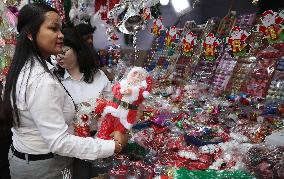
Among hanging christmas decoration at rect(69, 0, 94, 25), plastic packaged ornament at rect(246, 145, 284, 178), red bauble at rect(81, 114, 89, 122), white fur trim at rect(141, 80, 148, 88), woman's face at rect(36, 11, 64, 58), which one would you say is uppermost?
hanging christmas decoration at rect(69, 0, 94, 25)

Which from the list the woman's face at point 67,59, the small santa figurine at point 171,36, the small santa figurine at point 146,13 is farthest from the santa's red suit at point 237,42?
the woman's face at point 67,59

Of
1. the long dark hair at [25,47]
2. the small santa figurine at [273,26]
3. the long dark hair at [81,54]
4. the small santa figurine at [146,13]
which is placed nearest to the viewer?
the long dark hair at [25,47]

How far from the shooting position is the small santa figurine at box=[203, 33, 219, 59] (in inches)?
130

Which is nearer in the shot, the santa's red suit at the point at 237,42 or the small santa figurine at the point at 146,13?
the small santa figurine at the point at 146,13

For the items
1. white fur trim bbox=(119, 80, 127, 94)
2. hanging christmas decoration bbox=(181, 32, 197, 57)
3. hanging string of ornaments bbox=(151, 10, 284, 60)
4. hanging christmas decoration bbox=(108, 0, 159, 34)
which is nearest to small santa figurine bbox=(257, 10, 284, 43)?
hanging string of ornaments bbox=(151, 10, 284, 60)

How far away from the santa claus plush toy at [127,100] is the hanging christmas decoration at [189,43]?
7.16 feet

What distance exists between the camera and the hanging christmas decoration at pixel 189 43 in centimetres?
366

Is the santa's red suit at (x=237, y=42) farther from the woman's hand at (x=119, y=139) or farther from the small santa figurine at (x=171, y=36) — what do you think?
the woman's hand at (x=119, y=139)

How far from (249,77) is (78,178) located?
1718 mm

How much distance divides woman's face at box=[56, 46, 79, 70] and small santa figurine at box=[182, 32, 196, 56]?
65.7 inches

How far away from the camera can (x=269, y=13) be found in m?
2.61

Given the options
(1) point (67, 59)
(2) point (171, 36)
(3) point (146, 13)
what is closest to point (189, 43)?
(2) point (171, 36)

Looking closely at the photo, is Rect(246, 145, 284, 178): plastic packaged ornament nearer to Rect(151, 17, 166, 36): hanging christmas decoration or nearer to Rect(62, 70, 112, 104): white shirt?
Rect(62, 70, 112, 104): white shirt

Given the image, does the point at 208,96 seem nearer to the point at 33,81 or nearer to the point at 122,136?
the point at 122,136
